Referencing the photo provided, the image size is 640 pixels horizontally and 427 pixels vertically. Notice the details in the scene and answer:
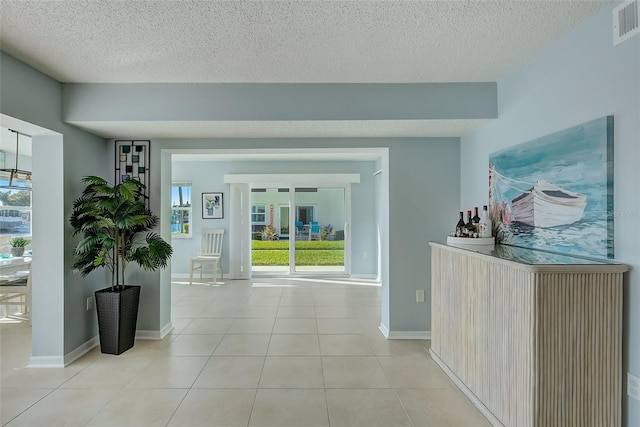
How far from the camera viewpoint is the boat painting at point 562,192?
1.73 meters

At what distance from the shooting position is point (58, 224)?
2.87 m

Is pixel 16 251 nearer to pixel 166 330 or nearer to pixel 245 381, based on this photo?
pixel 166 330

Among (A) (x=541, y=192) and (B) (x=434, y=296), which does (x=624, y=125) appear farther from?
(B) (x=434, y=296)

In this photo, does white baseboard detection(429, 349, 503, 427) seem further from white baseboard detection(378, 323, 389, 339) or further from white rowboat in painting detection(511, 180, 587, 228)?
white rowboat in painting detection(511, 180, 587, 228)

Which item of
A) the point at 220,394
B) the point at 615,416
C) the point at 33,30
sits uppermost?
the point at 33,30

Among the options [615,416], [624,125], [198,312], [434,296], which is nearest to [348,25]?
[624,125]

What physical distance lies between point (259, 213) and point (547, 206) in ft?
17.8

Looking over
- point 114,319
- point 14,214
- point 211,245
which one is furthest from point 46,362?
point 14,214

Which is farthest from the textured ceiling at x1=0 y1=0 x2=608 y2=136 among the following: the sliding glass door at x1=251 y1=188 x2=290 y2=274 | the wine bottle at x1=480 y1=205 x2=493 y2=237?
the sliding glass door at x1=251 y1=188 x2=290 y2=274

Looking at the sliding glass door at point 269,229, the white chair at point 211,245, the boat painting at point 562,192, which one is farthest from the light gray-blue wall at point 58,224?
the boat painting at point 562,192

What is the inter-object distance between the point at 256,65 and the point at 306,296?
372cm

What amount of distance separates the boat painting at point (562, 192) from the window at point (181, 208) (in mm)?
5928

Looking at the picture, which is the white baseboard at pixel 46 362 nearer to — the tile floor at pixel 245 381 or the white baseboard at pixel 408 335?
the tile floor at pixel 245 381

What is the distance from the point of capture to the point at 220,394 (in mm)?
2422
